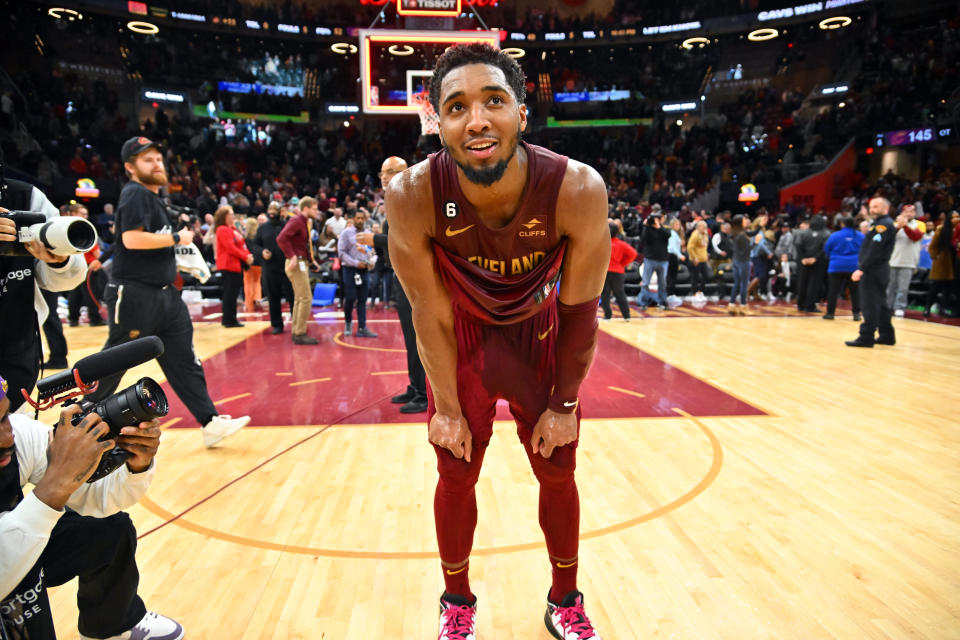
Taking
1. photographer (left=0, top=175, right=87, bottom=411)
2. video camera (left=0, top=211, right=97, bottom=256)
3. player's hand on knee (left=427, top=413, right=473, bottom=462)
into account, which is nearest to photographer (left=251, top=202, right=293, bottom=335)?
photographer (left=0, top=175, right=87, bottom=411)

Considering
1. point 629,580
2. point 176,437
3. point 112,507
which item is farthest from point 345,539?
point 176,437

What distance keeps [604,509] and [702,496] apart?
57cm

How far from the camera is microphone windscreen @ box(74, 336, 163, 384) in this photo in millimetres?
1396

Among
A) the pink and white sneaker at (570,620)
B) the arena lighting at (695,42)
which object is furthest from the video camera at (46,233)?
the arena lighting at (695,42)

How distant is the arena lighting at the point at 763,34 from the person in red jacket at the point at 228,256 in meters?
24.9

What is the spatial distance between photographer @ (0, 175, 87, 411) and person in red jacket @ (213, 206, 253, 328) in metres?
5.97

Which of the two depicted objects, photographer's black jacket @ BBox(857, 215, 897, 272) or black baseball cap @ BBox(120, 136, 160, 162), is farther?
photographer's black jacket @ BBox(857, 215, 897, 272)

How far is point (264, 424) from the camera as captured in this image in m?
4.14

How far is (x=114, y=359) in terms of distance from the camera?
1440 millimetres

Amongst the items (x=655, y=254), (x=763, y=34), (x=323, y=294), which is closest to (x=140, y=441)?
(x=655, y=254)

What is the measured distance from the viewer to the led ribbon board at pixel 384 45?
8.10 meters

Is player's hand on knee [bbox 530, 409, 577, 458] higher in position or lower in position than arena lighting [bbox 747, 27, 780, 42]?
lower

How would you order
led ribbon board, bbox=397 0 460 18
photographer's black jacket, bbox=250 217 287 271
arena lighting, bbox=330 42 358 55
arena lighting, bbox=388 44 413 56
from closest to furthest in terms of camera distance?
photographer's black jacket, bbox=250 217 287 271, arena lighting, bbox=388 44 413 56, led ribbon board, bbox=397 0 460 18, arena lighting, bbox=330 42 358 55

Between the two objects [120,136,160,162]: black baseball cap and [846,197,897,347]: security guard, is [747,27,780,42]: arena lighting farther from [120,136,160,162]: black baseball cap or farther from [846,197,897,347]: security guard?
[120,136,160,162]: black baseball cap
